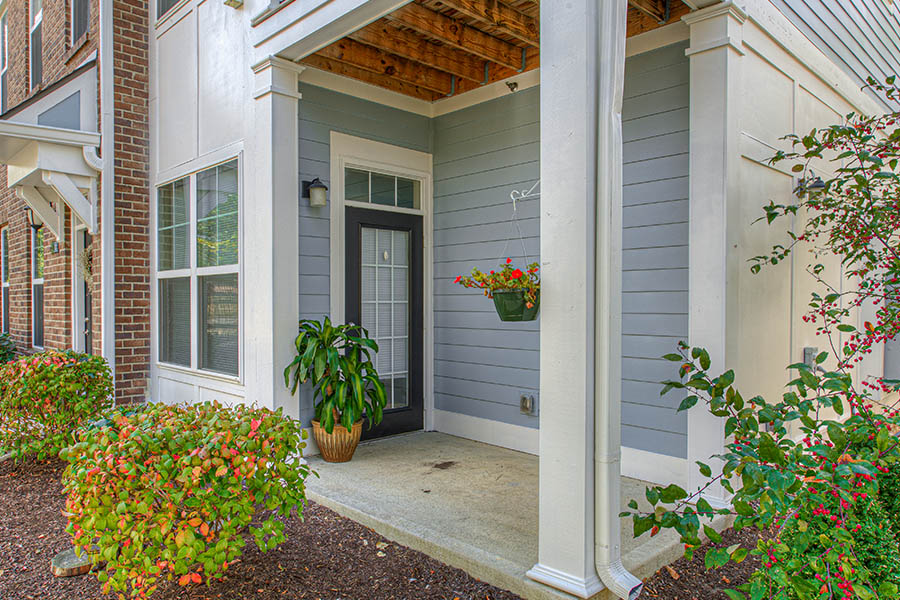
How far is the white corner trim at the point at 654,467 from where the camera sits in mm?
3434

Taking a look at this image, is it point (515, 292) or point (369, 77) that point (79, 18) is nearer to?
point (369, 77)

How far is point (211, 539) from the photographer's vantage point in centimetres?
231

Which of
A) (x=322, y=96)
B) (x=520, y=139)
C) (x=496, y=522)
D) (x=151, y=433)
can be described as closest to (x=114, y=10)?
(x=322, y=96)

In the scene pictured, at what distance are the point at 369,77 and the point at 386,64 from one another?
0.74 ft

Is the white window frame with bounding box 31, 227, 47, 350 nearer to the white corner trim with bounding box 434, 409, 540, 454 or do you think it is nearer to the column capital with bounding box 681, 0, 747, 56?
the white corner trim with bounding box 434, 409, 540, 454

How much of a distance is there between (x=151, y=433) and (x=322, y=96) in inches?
115

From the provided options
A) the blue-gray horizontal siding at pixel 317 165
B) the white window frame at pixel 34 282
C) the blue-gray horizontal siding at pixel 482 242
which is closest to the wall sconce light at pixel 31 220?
the white window frame at pixel 34 282

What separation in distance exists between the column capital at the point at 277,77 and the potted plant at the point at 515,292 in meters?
2.15

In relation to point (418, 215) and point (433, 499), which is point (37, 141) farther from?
point (433, 499)

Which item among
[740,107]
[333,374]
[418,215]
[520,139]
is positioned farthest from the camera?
[418,215]

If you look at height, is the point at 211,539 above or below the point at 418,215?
below

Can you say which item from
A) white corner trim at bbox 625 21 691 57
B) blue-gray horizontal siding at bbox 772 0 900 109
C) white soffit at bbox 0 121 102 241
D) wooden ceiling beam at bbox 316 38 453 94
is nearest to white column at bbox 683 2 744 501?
white corner trim at bbox 625 21 691 57

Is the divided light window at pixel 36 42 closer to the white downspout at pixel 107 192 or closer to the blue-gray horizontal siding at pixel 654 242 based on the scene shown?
the white downspout at pixel 107 192

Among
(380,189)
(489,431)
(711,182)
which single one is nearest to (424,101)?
(380,189)
